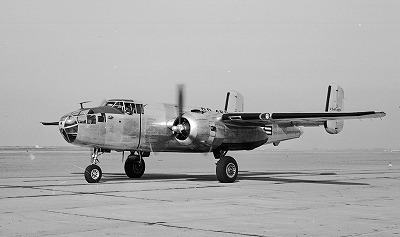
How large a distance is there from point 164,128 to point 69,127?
4.58 meters

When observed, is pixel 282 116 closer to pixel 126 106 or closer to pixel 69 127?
pixel 126 106

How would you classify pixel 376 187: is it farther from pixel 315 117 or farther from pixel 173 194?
pixel 173 194

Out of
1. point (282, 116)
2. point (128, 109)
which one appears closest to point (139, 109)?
point (128, 109)

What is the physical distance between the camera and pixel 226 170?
25.0m

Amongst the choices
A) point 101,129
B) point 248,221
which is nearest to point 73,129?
point 101,129

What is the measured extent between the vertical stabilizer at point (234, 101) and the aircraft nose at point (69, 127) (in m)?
12.9

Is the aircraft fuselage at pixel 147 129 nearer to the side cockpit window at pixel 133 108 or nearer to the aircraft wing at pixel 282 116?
the side cockpit window at pixel 133 108

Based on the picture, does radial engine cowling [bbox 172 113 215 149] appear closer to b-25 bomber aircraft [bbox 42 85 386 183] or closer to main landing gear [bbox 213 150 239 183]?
b-25 bomber aircraft [bbox 42 85 386 183]

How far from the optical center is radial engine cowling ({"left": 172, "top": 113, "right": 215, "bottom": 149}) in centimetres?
2414

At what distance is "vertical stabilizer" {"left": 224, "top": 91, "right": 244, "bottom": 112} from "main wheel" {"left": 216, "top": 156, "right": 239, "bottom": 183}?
28.3 feet

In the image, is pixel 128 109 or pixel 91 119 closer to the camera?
pixel 91 119

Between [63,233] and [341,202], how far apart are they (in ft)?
29.7

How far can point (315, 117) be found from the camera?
24391mm

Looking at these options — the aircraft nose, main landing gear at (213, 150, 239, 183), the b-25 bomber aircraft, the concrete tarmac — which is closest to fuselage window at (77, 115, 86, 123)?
the b-25 bomber aircraft
